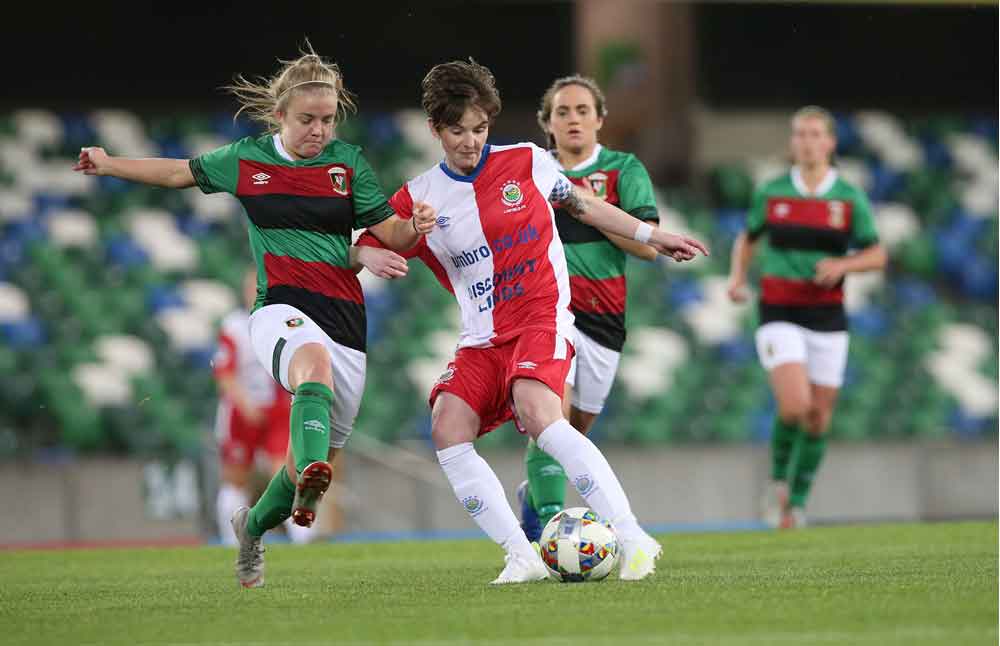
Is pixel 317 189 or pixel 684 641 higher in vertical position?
pixel 317 189

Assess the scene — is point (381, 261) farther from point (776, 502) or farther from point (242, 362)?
point (242, 362)

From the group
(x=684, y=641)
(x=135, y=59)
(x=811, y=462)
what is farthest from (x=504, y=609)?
(x=135, y=59)

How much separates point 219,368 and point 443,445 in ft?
18.1

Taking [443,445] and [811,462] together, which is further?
[811,462]

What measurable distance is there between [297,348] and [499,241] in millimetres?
855

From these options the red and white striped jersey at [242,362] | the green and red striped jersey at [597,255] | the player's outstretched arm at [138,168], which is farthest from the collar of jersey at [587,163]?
the red and white striped jersey at [242,362]

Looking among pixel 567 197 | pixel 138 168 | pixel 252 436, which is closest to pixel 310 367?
pixel 138 168

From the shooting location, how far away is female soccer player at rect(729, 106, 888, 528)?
9453mm

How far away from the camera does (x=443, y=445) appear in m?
5.71

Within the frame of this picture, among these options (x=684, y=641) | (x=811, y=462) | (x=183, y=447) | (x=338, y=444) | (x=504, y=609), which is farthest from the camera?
(x=183, y=447)

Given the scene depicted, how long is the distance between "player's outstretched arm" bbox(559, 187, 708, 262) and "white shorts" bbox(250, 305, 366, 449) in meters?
1.01

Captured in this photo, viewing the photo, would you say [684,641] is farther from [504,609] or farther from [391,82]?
[391,82]

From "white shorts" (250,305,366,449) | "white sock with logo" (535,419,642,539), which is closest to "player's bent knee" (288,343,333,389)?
"white shorts" (250,305,366,449)

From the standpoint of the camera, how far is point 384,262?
18.3ft
